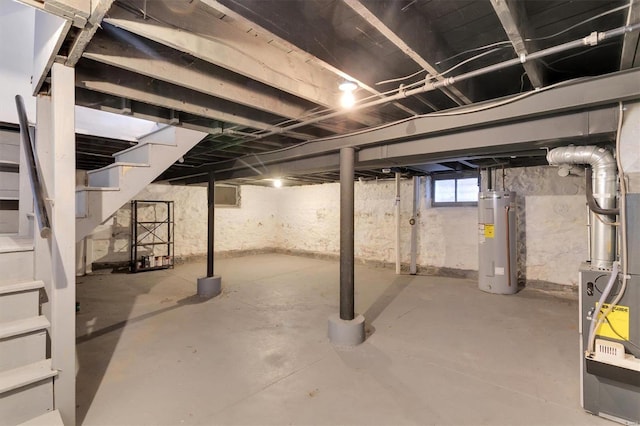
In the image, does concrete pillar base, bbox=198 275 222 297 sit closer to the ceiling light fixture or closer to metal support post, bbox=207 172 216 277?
metal support post, bbox=207 172 216 277

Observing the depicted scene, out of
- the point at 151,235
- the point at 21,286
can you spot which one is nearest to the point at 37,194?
the point at 21,286

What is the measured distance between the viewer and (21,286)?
1529 mm

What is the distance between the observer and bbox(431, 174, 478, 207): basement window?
5027mm

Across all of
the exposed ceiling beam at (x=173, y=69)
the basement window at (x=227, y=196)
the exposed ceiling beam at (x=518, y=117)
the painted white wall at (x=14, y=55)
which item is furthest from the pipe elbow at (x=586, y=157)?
the basement window at (x=227, y=196)

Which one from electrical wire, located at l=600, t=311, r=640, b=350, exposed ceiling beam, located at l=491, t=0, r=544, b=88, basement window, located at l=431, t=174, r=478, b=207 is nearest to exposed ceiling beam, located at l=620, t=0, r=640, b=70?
exposed ceiling beam, located at l=491, t=0, r=544, b=88

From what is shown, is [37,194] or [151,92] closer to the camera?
[37,194]

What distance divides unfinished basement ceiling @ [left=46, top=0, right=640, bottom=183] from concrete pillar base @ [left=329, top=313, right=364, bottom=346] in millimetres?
1752

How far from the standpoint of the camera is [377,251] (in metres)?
6.11

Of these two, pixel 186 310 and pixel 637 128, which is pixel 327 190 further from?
pixel 637 128

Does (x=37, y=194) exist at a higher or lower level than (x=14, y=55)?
lower

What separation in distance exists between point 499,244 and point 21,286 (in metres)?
4.87

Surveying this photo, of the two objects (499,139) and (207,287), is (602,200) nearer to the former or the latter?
(499,139)

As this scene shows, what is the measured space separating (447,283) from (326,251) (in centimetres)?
298

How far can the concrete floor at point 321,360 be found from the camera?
5.65ft
